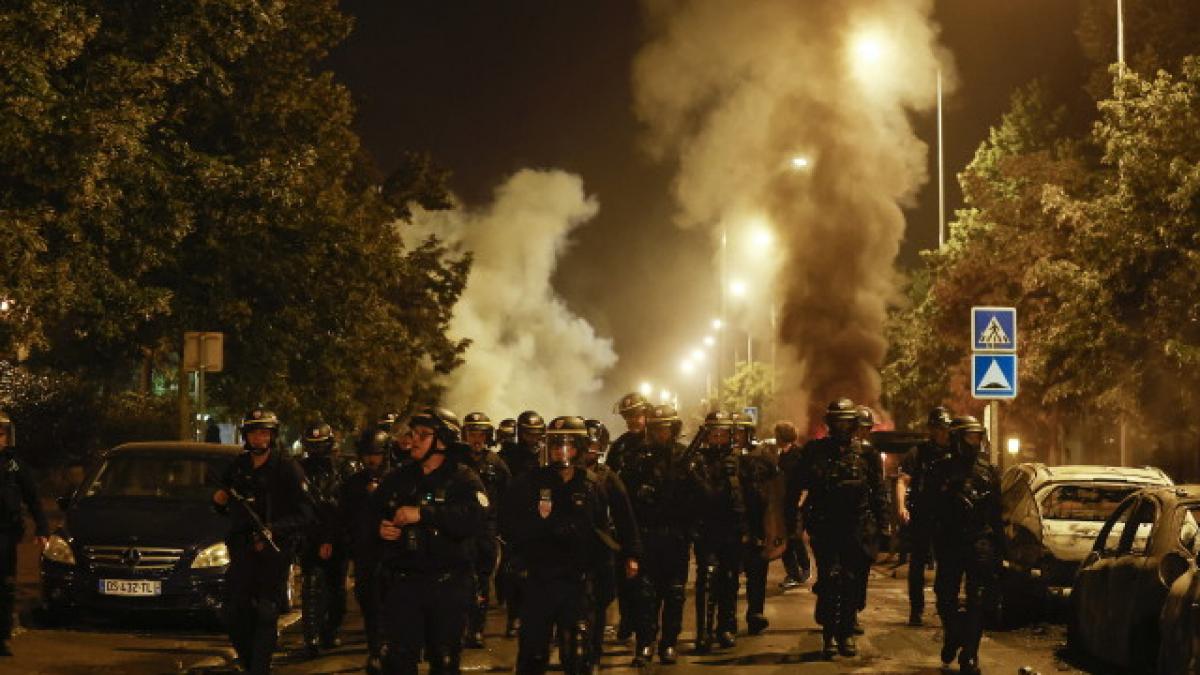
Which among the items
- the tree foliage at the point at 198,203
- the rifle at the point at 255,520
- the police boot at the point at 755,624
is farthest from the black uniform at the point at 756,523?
the tree foliage at the point at 198,203

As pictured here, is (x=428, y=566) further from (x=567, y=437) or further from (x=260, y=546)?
(x=260, y=546)

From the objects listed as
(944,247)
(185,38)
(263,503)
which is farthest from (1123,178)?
(944,247)

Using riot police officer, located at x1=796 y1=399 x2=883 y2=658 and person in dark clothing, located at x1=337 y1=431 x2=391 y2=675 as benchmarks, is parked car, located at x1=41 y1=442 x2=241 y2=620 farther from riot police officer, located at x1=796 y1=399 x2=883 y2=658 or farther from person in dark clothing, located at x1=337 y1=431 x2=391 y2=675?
riot police officer, located at x1=796 y1=399 x2=883 y2=658

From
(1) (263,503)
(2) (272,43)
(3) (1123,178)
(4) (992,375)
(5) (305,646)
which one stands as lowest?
(5) (305,646)

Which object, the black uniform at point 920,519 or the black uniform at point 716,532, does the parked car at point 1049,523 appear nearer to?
the black uniform at point 920,519

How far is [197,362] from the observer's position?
20.2 m

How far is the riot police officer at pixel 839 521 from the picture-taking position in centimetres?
1374

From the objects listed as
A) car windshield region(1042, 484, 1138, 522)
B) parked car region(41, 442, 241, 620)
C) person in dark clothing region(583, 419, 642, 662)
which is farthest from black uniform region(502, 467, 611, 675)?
car windshield region(1042, 484, 1138, 522)

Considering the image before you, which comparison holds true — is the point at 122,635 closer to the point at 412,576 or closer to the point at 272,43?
the point at 412,576

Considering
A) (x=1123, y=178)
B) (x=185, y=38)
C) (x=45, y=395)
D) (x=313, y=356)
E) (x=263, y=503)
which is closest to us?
(x=263, y=503)

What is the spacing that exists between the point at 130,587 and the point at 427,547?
22.5 ft

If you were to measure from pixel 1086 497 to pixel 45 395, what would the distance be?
700 inches

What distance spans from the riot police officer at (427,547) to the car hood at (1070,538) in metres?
8.05

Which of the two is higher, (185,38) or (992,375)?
(185,38)
